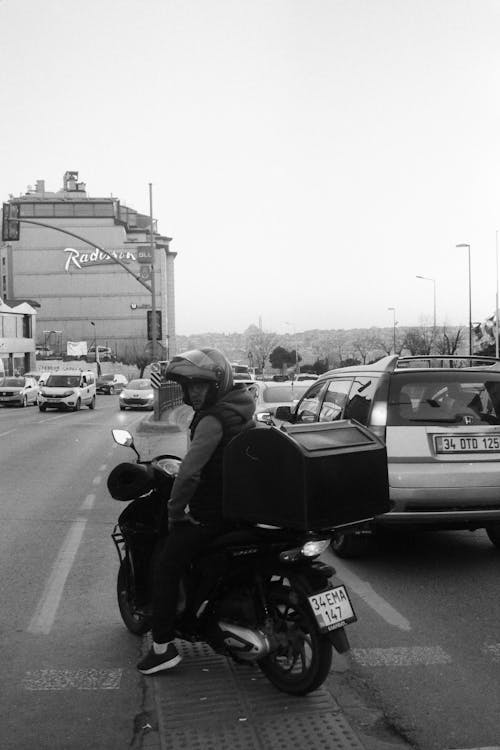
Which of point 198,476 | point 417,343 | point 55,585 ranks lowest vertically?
point 55,585

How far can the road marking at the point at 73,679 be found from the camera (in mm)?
4359

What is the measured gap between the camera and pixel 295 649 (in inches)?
163

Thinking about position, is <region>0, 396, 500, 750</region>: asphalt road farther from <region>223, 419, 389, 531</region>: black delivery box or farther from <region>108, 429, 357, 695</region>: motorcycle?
<region>223, 419, 389, 531</region>: black delivery box

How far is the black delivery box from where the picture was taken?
12.8 feet

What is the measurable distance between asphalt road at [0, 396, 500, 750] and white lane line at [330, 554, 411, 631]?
13mm

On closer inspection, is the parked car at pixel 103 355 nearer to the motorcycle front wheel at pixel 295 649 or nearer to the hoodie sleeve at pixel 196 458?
the hoodie sleeve at pixel 196 458

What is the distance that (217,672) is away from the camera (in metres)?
4.58

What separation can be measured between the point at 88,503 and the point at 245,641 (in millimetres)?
7182

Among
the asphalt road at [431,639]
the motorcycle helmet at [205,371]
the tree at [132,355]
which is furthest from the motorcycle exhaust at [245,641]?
the tree at [132,355]

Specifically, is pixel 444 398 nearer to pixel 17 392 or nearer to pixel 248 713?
pixel 248 713

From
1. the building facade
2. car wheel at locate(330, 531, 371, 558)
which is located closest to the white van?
car wheel at locate(330, 531, 371, 558)

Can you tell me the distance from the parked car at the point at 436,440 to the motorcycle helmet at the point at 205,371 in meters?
2.71

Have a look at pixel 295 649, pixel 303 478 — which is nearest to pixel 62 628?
pixel 295 649

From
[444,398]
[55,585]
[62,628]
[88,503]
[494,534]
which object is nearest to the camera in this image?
[62,628]
